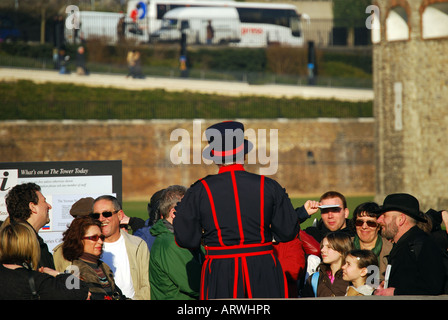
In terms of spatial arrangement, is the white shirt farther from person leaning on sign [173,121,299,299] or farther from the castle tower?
the castle tower

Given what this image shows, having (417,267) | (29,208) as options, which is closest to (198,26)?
(29,208)

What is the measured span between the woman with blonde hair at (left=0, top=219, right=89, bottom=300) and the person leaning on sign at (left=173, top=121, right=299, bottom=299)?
3.05ft

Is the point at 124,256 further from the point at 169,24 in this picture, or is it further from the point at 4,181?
the point at 169,24

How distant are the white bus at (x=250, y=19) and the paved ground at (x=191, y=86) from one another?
5408 millimetres

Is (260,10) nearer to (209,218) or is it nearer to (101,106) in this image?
(101,106)

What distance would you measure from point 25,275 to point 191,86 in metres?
31.4

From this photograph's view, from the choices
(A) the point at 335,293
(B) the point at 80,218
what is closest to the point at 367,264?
(A) the point at 335,293

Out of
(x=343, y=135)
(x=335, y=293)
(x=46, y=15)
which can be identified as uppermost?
(x=46, y=15)

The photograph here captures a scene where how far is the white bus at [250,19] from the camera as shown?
137 ft

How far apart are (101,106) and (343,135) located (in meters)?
11.5

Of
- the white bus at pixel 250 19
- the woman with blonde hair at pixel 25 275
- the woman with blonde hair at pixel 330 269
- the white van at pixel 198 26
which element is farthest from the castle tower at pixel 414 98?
the woman with blonde hair at pixel 25 275

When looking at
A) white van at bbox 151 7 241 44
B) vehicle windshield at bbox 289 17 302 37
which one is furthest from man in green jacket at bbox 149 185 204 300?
vehicle windshield at bbox 289 17 302 37

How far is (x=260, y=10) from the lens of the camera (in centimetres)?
4366

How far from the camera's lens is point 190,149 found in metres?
32.8
